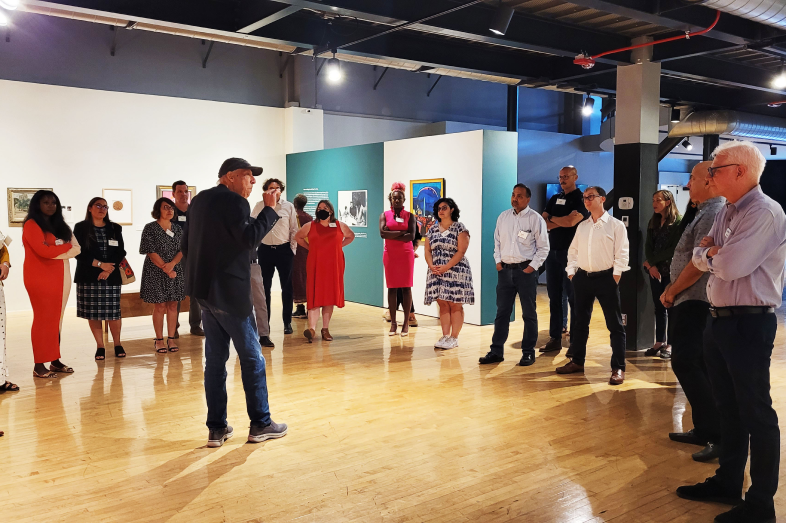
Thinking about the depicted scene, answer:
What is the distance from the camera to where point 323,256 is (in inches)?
282

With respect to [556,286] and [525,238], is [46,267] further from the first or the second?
[556,286]

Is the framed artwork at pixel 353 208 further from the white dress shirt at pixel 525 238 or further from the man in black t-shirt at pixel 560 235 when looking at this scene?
the white dress shirt at pixel 525 238

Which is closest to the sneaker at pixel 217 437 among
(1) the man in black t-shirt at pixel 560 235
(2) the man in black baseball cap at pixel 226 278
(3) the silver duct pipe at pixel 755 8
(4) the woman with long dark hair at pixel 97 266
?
(2) the man in black baseball cap at pixel 226 278

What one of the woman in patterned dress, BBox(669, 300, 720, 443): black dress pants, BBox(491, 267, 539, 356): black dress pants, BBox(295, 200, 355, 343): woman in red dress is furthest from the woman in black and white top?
BBox(669, 300, 720, 443): black dress pants

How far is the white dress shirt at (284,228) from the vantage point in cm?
738

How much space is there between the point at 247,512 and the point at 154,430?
4.85ft

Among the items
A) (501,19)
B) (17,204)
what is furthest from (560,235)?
(17,204)

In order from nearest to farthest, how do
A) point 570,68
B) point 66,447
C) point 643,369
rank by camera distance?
point 66,447, point 643,369, point 570,68

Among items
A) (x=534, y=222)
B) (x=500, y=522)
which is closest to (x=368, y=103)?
(x=534, y=222)

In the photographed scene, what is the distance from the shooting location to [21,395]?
5.07 meters

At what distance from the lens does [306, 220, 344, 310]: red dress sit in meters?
7.14

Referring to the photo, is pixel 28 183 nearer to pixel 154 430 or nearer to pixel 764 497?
pixel 154 430

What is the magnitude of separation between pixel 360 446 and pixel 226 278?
1300mm

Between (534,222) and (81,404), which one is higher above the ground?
(534,222)
